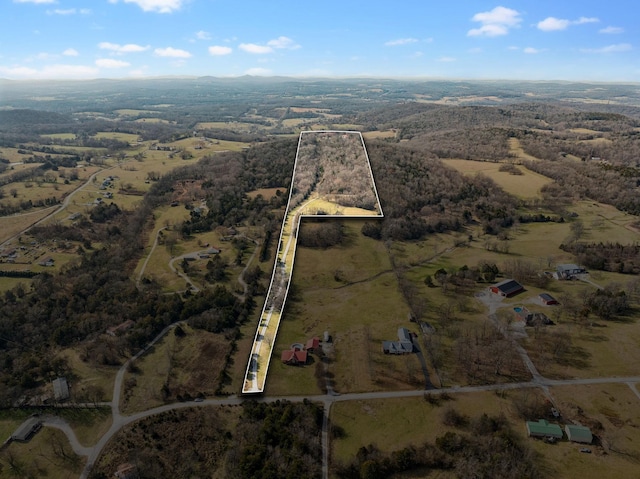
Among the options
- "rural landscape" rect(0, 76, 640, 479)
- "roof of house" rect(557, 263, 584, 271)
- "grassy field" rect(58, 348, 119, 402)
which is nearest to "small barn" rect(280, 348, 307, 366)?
"rural landscape" rect(0, 76, 640, 479)

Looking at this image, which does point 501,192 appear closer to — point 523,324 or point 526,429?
point 523,324

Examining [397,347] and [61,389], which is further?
[397,347]

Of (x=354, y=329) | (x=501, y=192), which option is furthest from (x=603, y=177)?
(x=354, y=329)

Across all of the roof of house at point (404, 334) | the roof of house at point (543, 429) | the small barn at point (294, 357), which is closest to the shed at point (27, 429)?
the small barn at point (294, 357)

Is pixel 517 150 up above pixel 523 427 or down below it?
above

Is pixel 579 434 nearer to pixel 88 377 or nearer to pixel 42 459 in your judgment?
pixel 42 459

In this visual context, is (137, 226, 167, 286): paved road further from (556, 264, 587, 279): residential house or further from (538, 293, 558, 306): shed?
(556, 264, 587, 279): residential house

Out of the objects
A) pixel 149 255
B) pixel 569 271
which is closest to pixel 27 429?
pixel 149 255
